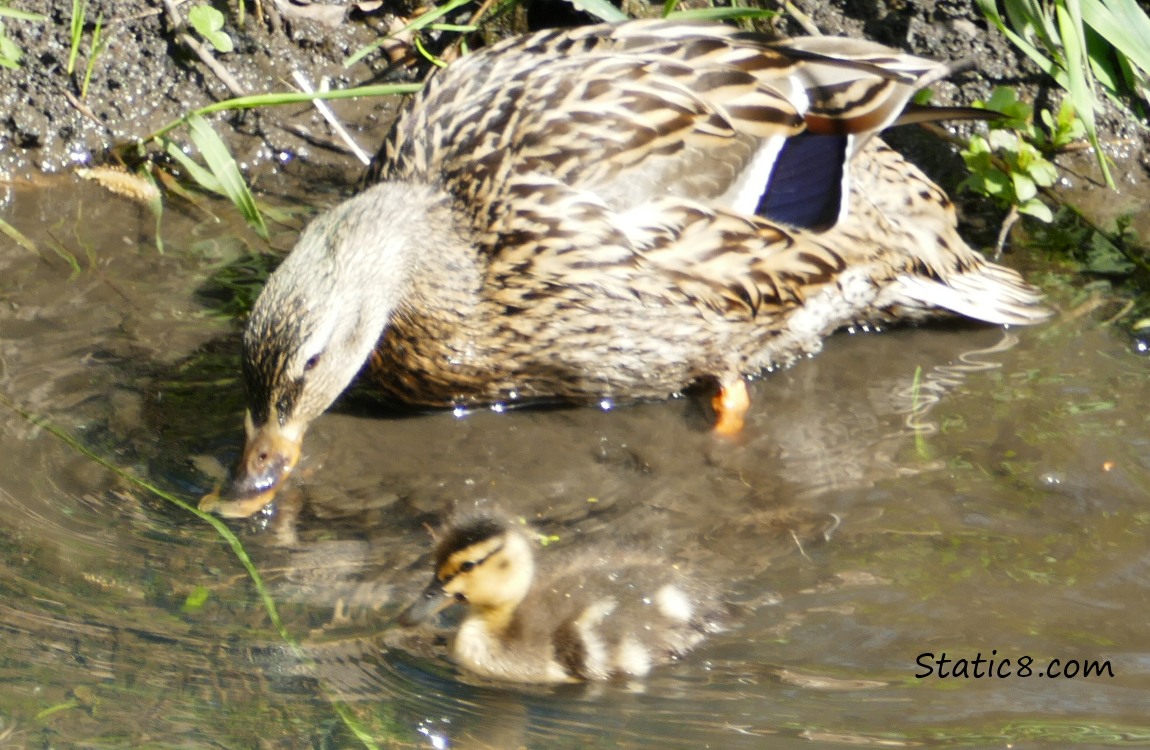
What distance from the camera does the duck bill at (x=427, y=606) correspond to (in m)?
3.43

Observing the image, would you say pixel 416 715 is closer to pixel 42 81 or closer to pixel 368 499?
pixel 368 499

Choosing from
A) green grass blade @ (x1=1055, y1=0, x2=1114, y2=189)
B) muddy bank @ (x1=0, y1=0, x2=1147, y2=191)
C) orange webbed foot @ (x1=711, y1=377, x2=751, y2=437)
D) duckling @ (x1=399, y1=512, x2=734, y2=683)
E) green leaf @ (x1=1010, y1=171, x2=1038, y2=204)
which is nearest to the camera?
duckling @ (x1=399, y1=512, x2=734, y2=683)

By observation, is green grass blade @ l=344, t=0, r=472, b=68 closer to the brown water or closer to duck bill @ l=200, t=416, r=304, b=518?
the brown water

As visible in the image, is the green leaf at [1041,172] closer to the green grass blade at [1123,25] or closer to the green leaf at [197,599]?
the green grass blade at [1123,25]

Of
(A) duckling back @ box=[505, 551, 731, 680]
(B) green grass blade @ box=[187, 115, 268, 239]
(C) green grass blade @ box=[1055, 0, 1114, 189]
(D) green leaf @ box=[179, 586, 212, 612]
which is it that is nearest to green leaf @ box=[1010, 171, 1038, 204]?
(C) green grass blade @ box=[1055, 0, 1114, 189]

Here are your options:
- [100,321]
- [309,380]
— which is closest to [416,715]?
[309,380]

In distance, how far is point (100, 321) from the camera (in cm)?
459

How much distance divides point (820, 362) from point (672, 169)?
0.90 metres

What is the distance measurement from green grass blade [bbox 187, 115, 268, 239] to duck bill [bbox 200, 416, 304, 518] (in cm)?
92

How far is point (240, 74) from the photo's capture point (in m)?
5.60

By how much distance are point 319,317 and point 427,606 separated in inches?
33.8

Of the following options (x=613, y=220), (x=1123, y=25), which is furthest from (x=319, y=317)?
(x=1123, y=25)

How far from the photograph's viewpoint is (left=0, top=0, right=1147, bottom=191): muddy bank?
537 cm

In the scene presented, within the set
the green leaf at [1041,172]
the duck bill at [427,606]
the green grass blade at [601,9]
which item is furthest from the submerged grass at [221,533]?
the green leaf at [1041,172]
